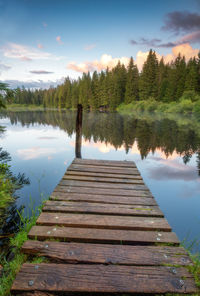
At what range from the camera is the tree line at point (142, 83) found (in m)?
40.5

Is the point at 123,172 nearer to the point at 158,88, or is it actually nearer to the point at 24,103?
the point at 158,88

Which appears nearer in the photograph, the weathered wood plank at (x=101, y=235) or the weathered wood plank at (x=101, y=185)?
the weathered wood plank at (x=101, y=235)

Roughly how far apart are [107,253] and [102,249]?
8 centimetres

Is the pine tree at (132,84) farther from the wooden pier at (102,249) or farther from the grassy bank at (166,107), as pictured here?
the wooden pier at (102,249)

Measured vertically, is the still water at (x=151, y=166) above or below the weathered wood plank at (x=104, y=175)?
below

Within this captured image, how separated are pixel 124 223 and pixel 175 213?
273cm

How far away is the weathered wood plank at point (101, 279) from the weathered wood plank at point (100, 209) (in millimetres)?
1068

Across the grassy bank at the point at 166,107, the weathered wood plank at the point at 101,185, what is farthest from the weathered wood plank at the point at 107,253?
the grassy bank at the point at 166,107

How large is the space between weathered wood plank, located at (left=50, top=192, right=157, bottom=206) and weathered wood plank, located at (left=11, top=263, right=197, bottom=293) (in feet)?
4.80

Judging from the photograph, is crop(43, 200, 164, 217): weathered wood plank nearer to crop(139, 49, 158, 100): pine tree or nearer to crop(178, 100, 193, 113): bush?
crop(178, 100, 193, 113): bush

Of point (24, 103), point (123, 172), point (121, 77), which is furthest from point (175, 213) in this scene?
point (24, 103)

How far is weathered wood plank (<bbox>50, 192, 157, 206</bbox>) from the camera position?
3227 millimetres

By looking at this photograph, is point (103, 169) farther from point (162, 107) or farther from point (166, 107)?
point (162, 107)

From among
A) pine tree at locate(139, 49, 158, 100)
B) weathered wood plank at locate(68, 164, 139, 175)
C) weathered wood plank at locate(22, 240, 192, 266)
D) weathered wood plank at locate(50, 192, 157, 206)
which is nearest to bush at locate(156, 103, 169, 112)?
pine tree at locate(139, 49, 158, 100)
